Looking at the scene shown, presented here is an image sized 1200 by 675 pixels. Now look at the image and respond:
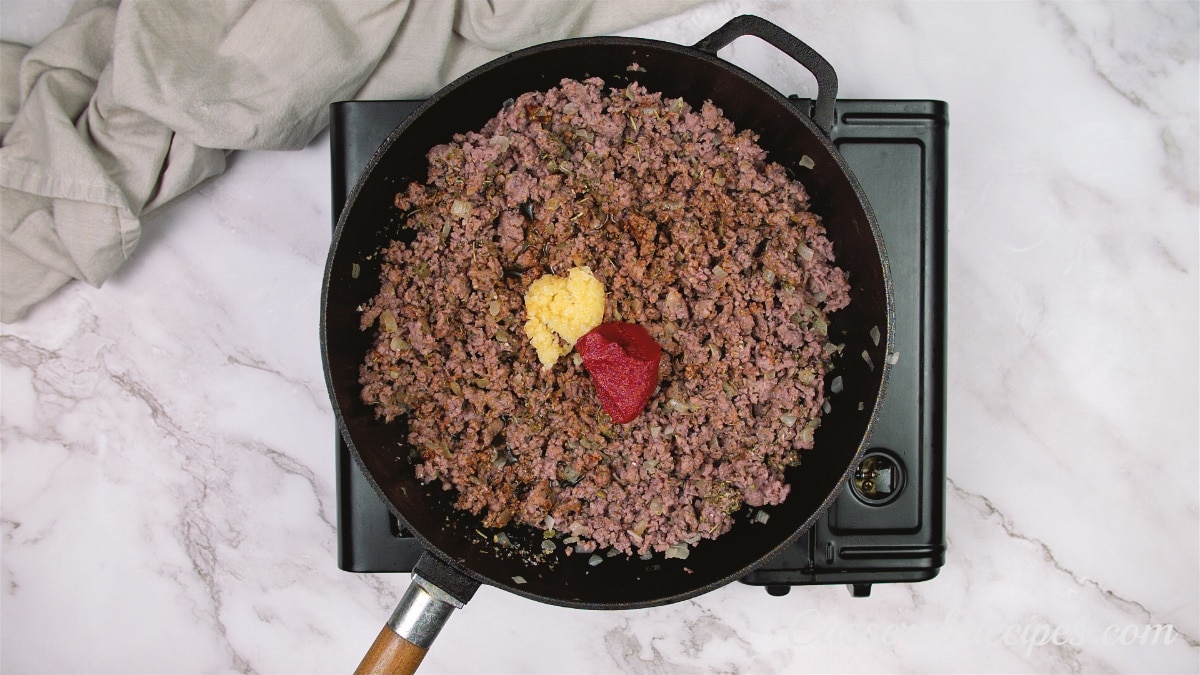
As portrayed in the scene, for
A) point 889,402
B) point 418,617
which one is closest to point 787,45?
point 889,402

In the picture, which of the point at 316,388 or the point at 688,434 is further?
the point at 316,388

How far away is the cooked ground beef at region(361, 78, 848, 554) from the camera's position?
1.23 metres

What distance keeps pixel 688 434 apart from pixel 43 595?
4.20 feet

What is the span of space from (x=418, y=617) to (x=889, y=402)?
2.61 feet

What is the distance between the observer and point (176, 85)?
1335 millimetres

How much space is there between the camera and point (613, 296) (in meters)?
1.23

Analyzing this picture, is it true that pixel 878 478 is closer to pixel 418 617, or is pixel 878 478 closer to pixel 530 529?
pixel 530 529

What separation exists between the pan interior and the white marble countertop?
297 mm

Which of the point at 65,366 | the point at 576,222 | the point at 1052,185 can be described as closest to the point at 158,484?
the point at 65,366

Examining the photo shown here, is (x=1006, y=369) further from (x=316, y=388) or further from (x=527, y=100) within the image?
(x=316, y=388)

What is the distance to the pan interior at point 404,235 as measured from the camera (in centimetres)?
116

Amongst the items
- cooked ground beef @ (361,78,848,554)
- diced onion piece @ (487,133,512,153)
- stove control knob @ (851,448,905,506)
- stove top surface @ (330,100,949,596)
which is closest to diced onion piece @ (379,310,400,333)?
cooked ground beef @ (361,78,848,554)

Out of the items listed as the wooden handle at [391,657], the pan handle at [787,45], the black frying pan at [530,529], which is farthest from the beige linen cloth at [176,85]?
the wooden handle at [391,657]

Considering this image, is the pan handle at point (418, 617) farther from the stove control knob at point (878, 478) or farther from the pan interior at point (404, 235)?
the stove control knob at point (878, 478)
